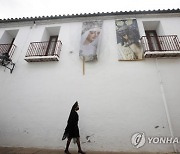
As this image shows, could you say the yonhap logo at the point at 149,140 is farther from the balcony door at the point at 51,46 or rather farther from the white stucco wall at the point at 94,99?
the balcony door at the point at 51,46

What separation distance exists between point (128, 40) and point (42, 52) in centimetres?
445

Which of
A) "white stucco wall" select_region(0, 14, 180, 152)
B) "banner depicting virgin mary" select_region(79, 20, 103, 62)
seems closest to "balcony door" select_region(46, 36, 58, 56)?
"white stucco wall" select_region(0, 14, 180, 152)

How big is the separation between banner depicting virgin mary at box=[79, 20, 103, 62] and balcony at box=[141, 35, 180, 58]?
2.30 meters

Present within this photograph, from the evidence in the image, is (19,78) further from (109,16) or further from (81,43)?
(109,16)

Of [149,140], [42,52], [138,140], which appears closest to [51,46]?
[42,52]

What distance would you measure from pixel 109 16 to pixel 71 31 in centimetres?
240

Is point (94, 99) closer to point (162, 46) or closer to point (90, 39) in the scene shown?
Answer: point (90, 39)

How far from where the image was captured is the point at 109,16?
29.1 ft

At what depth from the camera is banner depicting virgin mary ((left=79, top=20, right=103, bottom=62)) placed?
718cm

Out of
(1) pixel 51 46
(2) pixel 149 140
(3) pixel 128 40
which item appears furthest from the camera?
(1) pixel 51 46

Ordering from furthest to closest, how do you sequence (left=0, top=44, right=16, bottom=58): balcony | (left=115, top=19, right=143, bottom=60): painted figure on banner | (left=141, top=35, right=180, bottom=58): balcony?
1. (left=0, top=44, right=16, bottom=58): balcony
2. (left=115, top=19, right=143, bottom=60): painted figure on banner
3. (left=141, top=35, right=180, bottom=58): balcony

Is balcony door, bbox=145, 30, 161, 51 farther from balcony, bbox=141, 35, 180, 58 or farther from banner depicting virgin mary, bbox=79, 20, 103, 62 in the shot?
banner depicting virgin mary, bbox=79, 20, 103, 62

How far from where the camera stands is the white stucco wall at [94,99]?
5.72m

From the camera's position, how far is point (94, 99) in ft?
20.9
